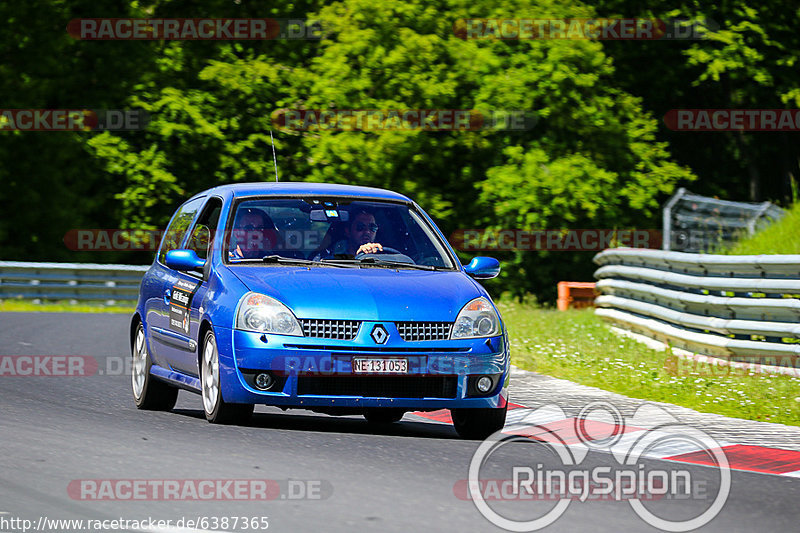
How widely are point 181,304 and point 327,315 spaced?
1.73 meters

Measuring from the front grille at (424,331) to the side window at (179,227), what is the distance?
8.88 feet

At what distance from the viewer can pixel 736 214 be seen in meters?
25.7

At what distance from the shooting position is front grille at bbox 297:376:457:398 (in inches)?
366

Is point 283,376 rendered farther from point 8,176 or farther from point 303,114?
point 8,176

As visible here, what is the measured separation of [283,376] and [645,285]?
9.54 m

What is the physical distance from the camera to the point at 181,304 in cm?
1058

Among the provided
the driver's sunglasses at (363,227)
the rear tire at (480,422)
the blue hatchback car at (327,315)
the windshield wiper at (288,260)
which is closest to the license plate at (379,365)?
the blue hatchback car at (327,315)

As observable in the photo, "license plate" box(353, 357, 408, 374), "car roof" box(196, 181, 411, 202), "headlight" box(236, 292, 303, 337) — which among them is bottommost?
"license plate" box(353, 357, 408, 374)

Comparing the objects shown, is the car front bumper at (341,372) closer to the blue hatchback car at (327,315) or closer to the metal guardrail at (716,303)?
the blue hatchback car at (327,315)

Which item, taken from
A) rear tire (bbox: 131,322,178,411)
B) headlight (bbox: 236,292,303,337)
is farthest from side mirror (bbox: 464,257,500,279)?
rear tire (bbox: 131,322,178,411)

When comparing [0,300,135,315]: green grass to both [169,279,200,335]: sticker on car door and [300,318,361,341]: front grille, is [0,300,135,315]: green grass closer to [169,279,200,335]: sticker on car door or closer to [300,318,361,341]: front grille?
[169,279,200,335]: sticker on car door

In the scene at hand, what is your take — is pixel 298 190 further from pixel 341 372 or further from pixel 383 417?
pixel 341 372

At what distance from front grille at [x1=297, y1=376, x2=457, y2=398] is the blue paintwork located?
0.13ft

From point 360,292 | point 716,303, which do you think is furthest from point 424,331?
point 716,303
